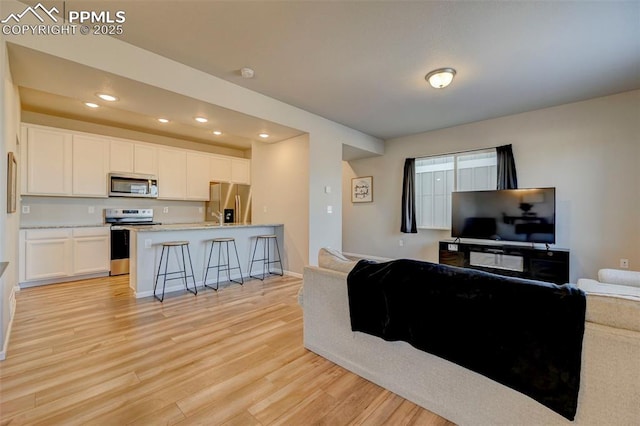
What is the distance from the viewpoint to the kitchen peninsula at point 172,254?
3635mm

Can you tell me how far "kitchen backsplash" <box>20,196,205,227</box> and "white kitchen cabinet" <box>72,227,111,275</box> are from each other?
0.40 metres

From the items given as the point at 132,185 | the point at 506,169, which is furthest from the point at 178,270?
the point at 506,169

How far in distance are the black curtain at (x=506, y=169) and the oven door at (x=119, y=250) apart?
6.47 meters

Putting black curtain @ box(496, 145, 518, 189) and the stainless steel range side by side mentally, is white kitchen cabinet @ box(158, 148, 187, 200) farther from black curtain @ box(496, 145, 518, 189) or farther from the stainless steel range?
black curtain @ box(496, 145, 518, 189)

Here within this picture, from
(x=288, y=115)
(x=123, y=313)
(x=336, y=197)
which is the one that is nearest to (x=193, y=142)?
(x=288, y=115)

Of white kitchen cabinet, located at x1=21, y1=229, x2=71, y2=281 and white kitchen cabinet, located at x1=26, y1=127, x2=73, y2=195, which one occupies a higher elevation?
white kitchen cabinet, located at x1=26, y1=127, x2=73, y2=195

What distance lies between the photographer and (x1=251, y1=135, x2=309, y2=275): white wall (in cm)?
471

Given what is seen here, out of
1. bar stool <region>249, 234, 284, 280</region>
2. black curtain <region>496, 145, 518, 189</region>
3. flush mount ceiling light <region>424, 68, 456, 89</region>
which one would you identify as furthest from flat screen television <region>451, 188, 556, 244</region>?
bar stool <region>249, 234, 284, 280</region>

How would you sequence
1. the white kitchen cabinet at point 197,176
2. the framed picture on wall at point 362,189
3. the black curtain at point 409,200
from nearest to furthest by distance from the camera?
the black curtain at point 409,200 → the white kitchen cabinet at point 197,176 → the framed picture on wall at point 362,189

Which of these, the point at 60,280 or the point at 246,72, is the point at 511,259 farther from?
the point at 60,280

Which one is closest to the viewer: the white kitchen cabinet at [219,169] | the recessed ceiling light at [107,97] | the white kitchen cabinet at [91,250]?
the recessed ceiling light at [107,97]

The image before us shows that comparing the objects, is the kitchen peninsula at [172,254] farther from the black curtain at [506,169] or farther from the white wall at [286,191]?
the black curtain at [506,169]

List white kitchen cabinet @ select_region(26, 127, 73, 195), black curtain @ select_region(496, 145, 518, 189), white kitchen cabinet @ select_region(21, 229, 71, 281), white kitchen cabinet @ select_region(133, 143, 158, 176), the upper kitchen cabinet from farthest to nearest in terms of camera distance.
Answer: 1. white kitchen cabinet @ select_region(133, 143, 158, 176)
2. the upper kitchen cabinet
3. black curtain @ select_region(496, 145, 518, 189)
4. white kitchen cabinet @ select_region(26, 127, 73, 195)
5. white kitchen cabinet @ select_region(21, 229, 71, 281)

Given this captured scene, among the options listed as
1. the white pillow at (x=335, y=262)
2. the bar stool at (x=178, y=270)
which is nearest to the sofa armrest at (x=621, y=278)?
the white pillow at (x=335, y=262)
